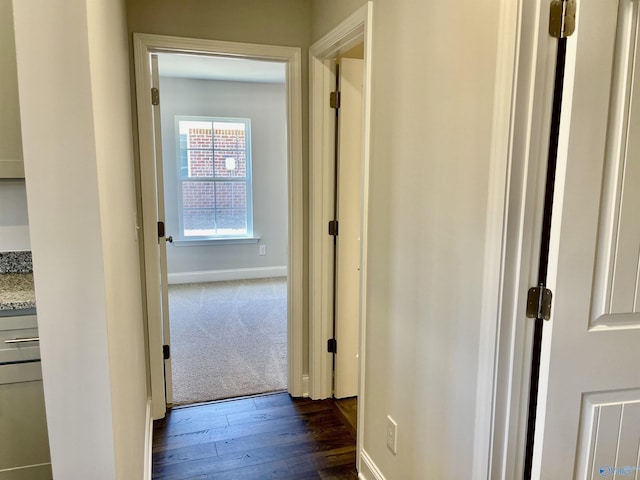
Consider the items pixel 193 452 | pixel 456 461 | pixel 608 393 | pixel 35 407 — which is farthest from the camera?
pixel 193 452

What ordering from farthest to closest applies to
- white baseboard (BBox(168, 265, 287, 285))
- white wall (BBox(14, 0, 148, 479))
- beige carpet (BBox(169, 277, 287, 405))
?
white baseboard (BBox(168, 265, 287, 285)), beige carpet (BBox(169, 277, 287, 405)), white wall (BBox(14, 0, 148, 479))

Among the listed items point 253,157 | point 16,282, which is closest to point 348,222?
point 16,282

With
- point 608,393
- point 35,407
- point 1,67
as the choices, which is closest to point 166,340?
point 35,407

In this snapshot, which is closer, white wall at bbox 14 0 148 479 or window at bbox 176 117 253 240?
white wall at bbox 14 0 148 479

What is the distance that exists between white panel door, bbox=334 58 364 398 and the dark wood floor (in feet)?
0.74

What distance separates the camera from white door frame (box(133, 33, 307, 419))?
222cm

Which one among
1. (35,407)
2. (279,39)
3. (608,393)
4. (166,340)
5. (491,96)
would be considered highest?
(279,39)

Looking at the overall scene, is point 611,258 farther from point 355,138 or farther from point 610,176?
point 355,138

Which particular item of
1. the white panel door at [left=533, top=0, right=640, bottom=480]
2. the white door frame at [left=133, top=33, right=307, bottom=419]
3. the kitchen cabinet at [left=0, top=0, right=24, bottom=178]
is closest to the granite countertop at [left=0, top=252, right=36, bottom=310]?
the kitchen cabinet at [left=0, top=0, right=24, bottom=178]

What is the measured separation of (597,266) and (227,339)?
3.08 meters

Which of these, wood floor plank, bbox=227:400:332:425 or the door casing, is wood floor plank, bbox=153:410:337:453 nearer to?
wood floor plank, bbox=227:400:332:425

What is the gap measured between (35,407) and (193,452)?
36.3 inches

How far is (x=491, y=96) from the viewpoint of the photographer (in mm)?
1123

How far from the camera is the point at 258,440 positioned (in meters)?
2.28
